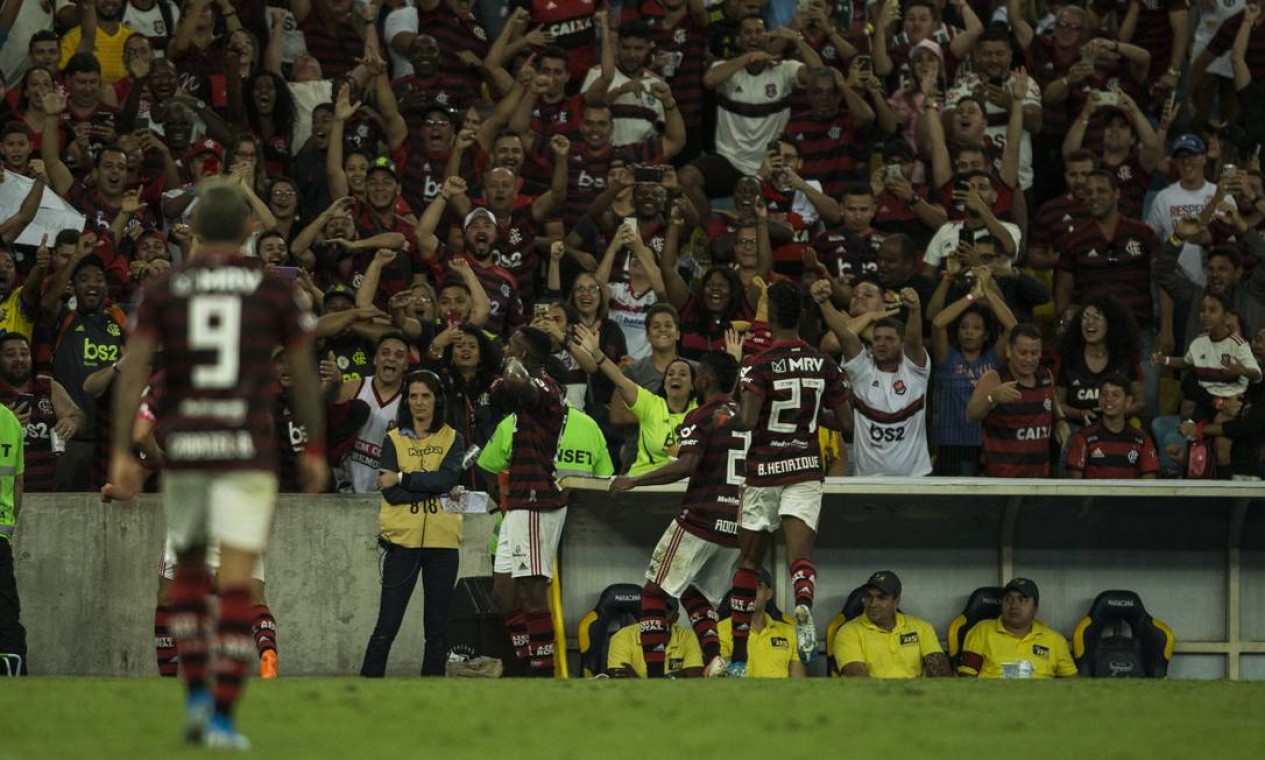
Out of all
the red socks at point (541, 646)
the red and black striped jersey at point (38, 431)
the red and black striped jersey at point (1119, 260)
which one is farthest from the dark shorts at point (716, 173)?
the red and black striped jersey at point (38, 431)

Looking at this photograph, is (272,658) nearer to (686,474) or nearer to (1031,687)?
(686,474)

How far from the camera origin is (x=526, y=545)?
12.8 m

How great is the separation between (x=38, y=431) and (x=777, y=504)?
5.79 m

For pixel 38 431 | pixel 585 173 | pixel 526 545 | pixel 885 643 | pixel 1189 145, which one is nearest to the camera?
pixel 526 545

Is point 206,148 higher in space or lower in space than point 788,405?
higher

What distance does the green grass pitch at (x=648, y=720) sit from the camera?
22.8 ft

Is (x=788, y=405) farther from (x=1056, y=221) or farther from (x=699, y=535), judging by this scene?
(x=1056, y=221)

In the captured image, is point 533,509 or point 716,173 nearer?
point 533,509

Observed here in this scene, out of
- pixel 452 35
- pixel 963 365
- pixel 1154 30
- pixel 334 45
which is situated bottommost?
pixel 963 365

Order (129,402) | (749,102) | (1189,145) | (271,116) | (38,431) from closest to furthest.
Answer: (129,402) < (38,431) < (271,116) < (1189,145) < (749,102)

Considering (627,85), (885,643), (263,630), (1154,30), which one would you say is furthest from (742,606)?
(1154,30)

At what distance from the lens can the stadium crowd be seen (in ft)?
47.9

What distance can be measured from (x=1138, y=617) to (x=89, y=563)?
26.0ft

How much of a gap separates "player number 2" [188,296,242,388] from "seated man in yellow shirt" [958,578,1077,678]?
8.28 meters
